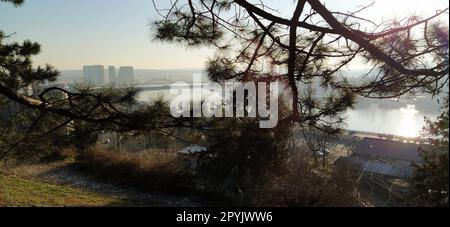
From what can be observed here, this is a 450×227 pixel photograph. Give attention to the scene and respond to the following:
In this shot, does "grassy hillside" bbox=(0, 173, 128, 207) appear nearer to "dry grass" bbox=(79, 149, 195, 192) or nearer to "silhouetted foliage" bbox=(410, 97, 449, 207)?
"dry grass" bbox=(79, 149, 195, 192)

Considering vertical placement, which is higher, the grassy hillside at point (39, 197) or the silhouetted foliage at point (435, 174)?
the silhouetted foliage at point (435, 174)

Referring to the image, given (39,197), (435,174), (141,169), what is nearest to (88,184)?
(141,169)

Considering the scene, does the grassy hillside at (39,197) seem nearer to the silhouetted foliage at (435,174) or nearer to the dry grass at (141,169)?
the dry grass at (141,169)

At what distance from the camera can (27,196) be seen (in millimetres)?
4777

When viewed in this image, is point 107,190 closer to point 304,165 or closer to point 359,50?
point 304,165

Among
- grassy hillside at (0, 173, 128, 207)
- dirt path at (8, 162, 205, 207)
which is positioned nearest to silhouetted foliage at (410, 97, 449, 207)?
grassy hillside at (0, 173, 128, 207)

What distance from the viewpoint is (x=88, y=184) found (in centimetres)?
716

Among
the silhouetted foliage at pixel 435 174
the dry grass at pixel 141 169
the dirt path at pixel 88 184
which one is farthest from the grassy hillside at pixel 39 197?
the silhouetted foliage at pixel 435 174

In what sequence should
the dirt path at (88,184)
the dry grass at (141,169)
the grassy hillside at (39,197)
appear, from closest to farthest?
the grassy hillside at (39,197)
the dirt path at (88,184)
the dry grass at (141,169)

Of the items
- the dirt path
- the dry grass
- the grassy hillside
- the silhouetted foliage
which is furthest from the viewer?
the dry grass

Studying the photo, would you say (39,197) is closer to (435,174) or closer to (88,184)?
(88,184)

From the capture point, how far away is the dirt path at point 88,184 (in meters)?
6.17

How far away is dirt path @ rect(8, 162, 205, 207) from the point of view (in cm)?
617
